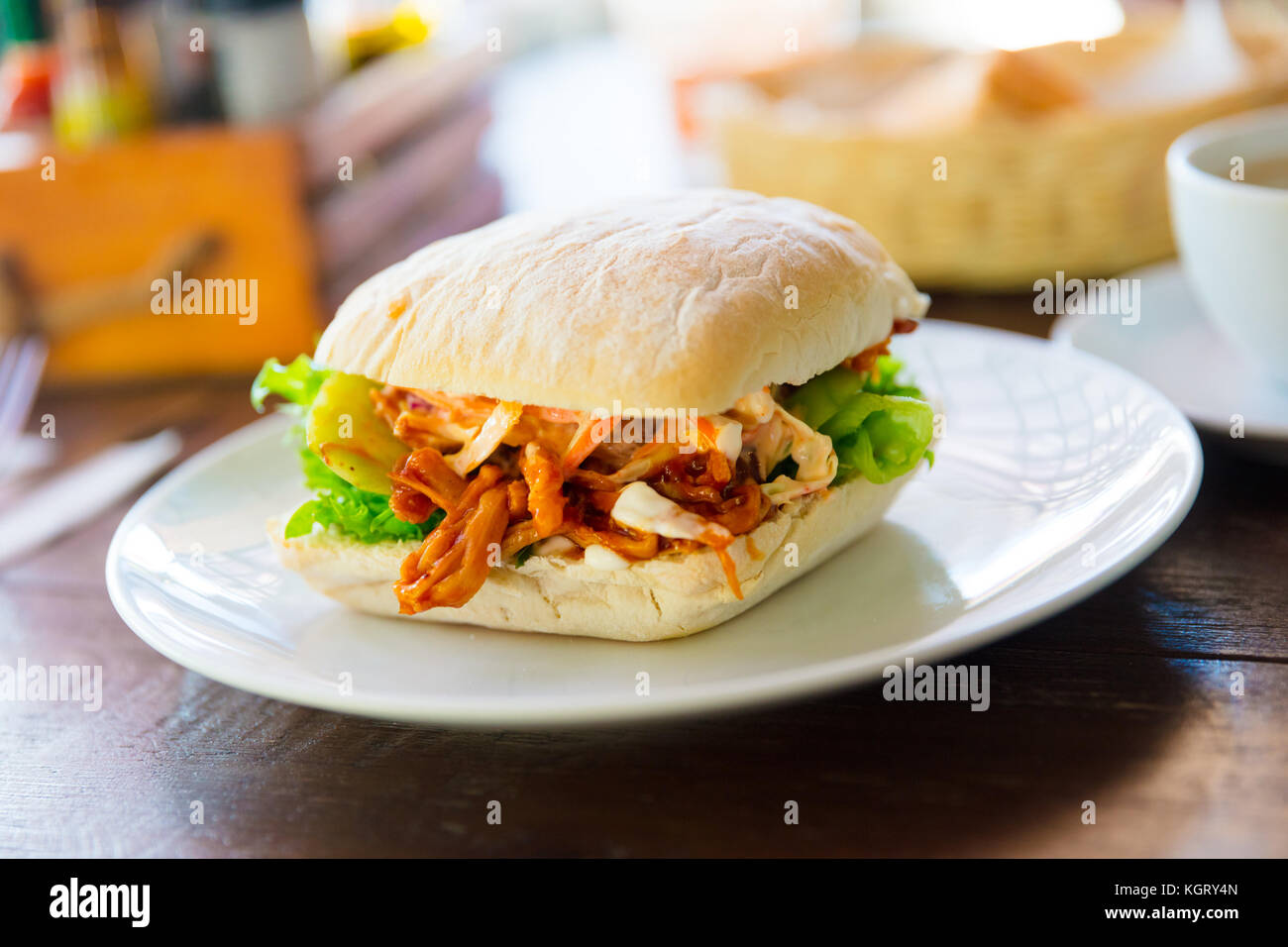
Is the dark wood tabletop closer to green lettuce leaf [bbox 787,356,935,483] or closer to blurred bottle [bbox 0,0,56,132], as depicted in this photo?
green lettuce leaf [bbox 787,356,935,483]

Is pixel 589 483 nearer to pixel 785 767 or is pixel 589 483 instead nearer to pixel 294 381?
pixel 785 767

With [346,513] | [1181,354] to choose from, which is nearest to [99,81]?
[346,513]

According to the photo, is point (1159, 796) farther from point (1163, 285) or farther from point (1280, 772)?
point (1163, 285)

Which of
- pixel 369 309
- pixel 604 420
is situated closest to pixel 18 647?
pixel 369 309

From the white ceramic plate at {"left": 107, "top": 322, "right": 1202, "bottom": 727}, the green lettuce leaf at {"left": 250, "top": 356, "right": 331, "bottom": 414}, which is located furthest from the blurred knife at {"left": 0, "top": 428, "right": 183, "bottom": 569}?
the green lettuce leaf at {"left": 250, "top": 356, "right": 331, "bottom": 414}

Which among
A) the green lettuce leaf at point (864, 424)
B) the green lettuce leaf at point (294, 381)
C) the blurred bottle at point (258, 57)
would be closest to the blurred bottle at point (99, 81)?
the blurred bottle at point (258, 57)

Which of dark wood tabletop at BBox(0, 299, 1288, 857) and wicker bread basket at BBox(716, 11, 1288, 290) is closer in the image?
dark wood tabletop at BBox(0, 299, 1288, 857)
